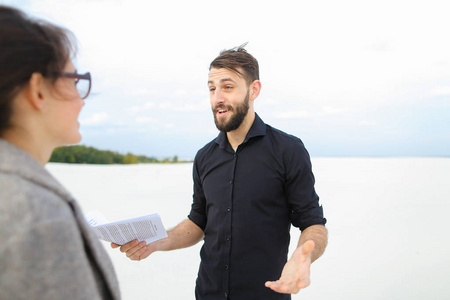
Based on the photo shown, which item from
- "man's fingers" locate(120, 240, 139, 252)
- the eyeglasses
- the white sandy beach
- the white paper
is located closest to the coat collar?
the eyeglasses

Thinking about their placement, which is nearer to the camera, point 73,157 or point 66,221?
point 66,221

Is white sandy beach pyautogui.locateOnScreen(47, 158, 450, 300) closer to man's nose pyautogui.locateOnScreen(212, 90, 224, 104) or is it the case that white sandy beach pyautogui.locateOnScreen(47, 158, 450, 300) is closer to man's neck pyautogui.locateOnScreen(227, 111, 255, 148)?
man's neck pyautogui.locateOnScreen(227, 111, 255, 148)

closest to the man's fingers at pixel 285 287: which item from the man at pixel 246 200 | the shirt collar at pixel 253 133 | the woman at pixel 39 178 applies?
the man at pixel 246 200

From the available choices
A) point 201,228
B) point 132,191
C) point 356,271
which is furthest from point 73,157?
point 201,228

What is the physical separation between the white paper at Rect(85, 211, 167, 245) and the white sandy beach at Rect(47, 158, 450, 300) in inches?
89.3

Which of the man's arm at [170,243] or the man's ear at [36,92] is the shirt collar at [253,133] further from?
the man's ear at [36,92]

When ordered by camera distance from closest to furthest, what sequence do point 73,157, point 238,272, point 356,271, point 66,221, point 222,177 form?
point 66,221 < point 238,272 < point 222,177 < point 356,271 < point 73,157

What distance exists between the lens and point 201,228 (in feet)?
7.07

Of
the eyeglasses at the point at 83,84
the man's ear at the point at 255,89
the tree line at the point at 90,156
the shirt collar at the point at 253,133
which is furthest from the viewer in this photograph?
the tree line at the point at 90,156

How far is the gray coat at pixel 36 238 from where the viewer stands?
0.65 m


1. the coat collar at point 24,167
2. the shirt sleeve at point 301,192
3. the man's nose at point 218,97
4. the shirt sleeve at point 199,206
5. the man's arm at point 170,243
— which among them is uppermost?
the man's nose at point 218,97

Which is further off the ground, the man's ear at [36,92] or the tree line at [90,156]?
the man's ear at [36,92]

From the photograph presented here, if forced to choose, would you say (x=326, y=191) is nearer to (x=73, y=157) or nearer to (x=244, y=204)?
(x=244, y=204)

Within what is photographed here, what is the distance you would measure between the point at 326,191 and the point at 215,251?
4.81 metres
